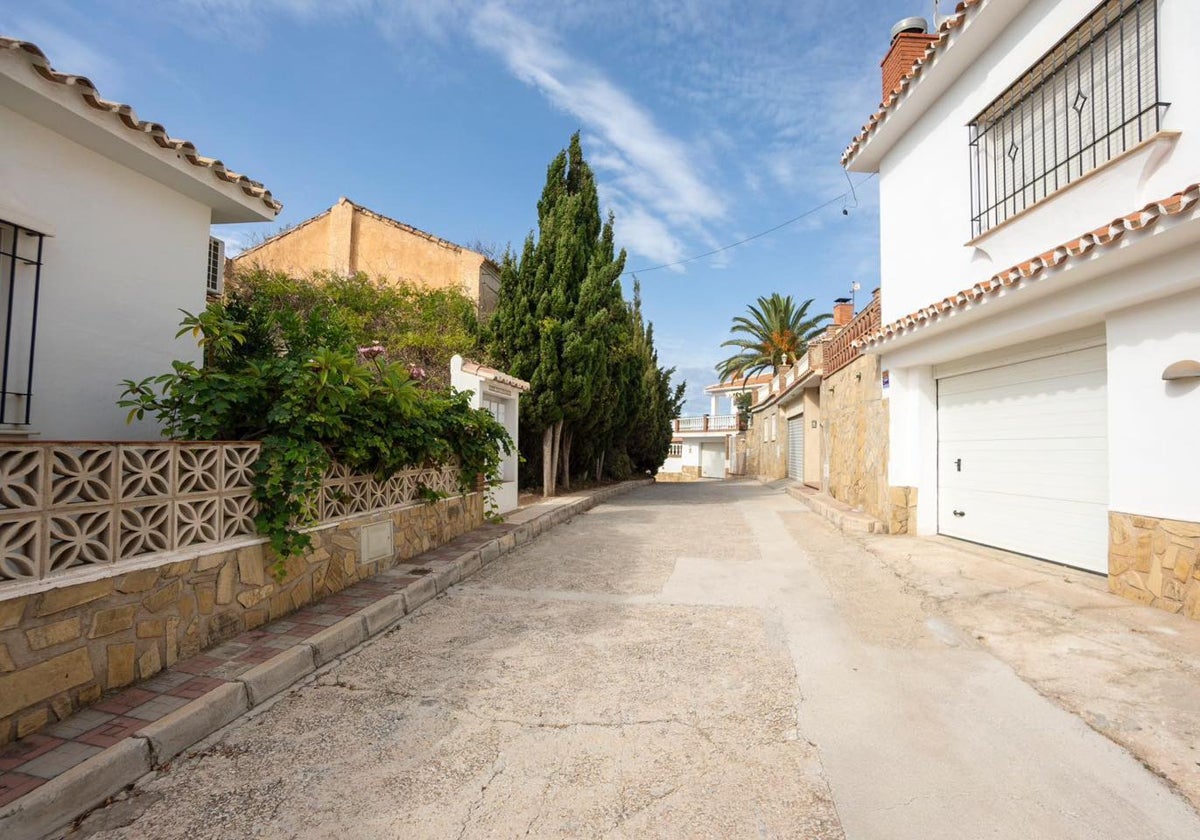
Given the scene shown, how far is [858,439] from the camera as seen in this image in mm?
10789

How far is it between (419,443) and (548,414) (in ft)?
22.6

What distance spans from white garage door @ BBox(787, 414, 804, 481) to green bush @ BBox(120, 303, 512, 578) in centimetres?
1639

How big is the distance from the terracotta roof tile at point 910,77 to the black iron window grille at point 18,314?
29.7ft

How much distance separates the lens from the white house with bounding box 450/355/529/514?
30.5ft

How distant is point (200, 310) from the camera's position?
5.79m

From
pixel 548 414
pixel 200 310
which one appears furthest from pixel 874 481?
pixel 200 310

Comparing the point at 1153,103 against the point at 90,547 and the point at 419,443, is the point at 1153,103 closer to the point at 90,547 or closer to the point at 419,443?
the point at 419,443

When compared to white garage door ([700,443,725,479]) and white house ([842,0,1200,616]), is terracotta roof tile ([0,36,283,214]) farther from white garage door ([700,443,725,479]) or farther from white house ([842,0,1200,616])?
white garage door ([700,443,725,479])

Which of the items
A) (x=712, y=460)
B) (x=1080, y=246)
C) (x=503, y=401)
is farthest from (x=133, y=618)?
(x=712, y=460)

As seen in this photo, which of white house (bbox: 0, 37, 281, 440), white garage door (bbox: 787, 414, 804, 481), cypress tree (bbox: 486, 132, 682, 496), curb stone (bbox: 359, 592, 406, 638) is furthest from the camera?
white garage door (bbox: 787, 414, 804, 481)

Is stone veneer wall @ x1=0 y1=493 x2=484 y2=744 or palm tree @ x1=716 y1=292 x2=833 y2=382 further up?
palm tree @ x1=716 y1=292 x2=833 y2=382

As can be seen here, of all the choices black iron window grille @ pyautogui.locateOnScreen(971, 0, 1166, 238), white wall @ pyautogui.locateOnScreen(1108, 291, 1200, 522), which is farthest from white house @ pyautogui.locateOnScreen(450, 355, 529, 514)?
black iron window grille @ pyautogui.locateOnScreen(971, 0, 1166, 238)

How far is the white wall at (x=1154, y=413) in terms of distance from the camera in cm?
455

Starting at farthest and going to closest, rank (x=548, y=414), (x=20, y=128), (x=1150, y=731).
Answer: (x=548, y=414), (x=20, y=128), (x=1150, y=731)
